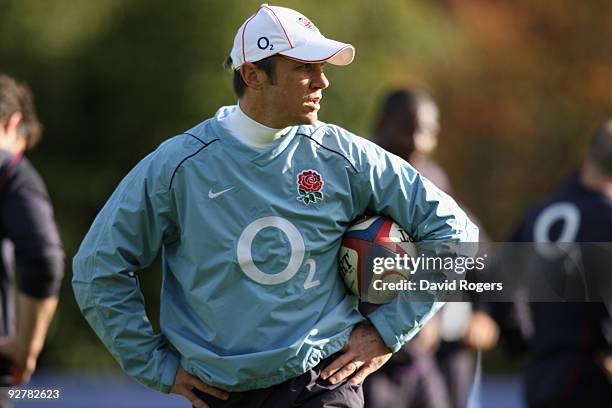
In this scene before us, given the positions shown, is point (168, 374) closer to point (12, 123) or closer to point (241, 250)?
point (241, 250)

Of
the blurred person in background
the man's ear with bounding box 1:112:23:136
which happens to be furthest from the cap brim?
the blurred person in background

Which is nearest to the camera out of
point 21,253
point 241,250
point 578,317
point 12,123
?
point 241,250

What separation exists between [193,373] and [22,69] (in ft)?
40.3

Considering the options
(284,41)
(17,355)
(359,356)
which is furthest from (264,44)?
(17,355)

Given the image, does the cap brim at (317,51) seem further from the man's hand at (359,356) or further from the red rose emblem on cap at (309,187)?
the man's hand at (359,356)

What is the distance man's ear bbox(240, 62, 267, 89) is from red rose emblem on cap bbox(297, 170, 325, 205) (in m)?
0.39

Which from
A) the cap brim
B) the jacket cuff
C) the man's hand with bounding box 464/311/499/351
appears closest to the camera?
the cap brim

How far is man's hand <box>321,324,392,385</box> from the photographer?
489 centimetres

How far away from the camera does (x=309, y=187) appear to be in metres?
4.87

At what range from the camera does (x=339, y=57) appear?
16.0 ft

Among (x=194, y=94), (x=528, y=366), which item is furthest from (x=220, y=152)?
(x=194, y=94)

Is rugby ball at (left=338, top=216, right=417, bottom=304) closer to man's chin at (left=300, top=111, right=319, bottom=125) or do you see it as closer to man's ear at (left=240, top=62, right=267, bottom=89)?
man's chin at (left=300, top=111, right=319, bottom=125)

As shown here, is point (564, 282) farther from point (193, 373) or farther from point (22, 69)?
point (22, 69)

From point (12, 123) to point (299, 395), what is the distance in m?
2.51
